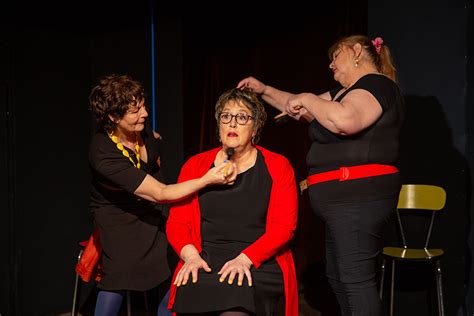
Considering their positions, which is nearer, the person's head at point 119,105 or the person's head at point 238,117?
the person's head at point 238,117

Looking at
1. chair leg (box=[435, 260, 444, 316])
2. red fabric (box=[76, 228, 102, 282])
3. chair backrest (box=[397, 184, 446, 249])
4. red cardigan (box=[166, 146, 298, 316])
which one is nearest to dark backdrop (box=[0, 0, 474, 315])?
chair backrest (box=[397, 184, 446, 249])

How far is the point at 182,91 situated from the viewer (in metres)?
3.71

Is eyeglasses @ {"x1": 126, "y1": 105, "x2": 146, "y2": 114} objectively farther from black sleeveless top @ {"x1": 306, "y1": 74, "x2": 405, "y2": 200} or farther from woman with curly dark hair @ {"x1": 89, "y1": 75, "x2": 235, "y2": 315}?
black sleeveless top @ {"x1": 306, "y1": 74, "x2": 405, "y2": 200}

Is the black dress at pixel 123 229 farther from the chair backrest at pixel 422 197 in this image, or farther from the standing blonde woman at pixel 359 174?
the chair backrest at pixel 422 197

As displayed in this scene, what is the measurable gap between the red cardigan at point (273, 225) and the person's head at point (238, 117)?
0.42 feet

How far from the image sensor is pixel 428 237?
10.0 ft

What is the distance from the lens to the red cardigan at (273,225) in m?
2.12

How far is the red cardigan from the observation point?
2123 millimetres

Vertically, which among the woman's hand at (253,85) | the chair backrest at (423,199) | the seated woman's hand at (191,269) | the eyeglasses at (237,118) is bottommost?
the seated woman's hand at (191,269)

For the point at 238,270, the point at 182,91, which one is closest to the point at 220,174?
the point at 238,270

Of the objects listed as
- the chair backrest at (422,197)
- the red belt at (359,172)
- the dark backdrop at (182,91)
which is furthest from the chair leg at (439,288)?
the red belt at (359,172)

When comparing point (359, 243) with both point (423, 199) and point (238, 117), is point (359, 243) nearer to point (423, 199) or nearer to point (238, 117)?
point (238, 117)

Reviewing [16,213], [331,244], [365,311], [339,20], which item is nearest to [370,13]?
[339,20]

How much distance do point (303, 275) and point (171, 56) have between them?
1.88 m
